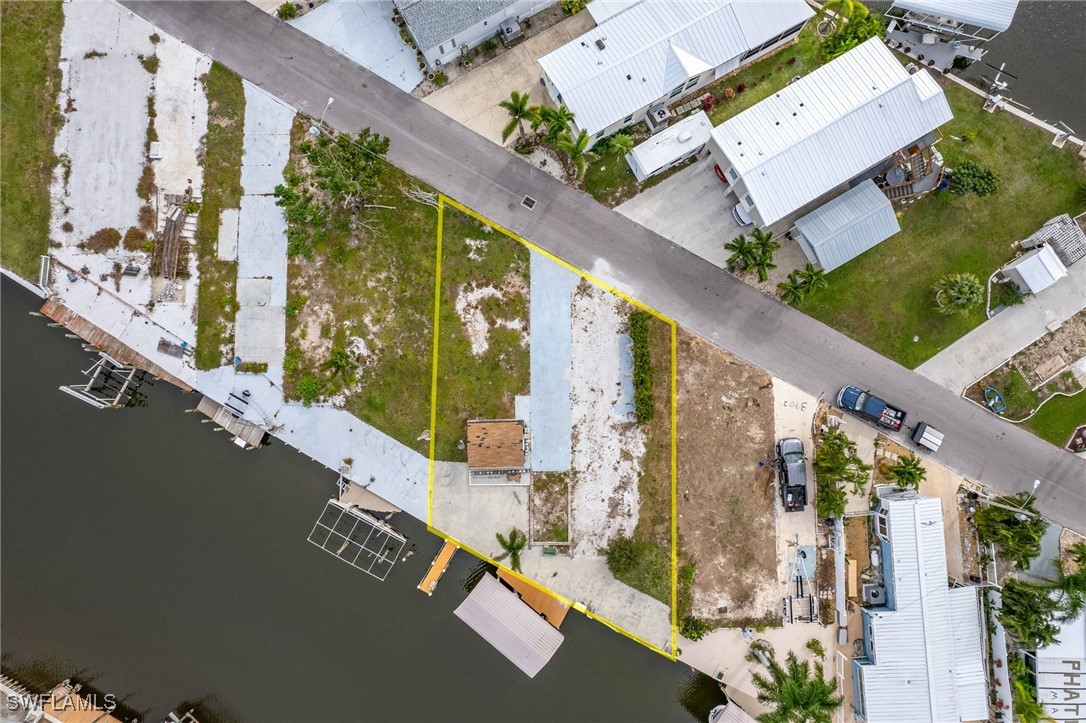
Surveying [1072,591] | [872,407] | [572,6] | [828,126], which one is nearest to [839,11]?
[828,126]

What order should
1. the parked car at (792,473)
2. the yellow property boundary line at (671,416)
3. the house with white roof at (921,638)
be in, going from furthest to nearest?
1. the yellow property boundary line at (671,416)
2. the parked car at (792,473)
3. the house with white roof at (921,638)

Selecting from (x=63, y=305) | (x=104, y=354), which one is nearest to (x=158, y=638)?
(x=104, y=354)

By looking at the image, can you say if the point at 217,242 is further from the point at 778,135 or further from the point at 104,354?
the point at 778,135

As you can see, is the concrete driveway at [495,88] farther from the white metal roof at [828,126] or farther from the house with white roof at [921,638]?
the house with white roof at [921,638]

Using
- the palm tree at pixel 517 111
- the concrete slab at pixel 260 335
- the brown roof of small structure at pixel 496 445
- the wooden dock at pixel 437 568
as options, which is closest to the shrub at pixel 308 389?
the concrete slab at pixel 260 335

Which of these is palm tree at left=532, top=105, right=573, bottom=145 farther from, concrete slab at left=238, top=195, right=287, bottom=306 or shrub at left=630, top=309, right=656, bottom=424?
concrete slab at left=238, top=195, right=287, bottom=306

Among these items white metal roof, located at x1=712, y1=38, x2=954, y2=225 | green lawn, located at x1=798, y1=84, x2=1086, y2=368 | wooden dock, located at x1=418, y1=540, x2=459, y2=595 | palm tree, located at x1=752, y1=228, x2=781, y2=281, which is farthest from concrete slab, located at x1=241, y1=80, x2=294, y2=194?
green lawn, located at x1=798, y1=84, x2=1086, y2=368
